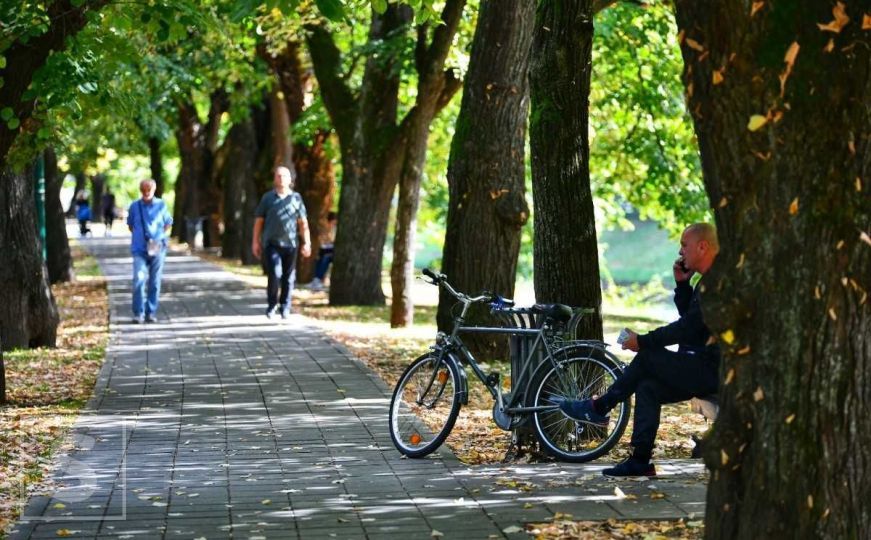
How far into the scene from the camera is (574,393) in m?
9.00

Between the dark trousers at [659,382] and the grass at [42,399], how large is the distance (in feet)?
11.3

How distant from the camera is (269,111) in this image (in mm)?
33531

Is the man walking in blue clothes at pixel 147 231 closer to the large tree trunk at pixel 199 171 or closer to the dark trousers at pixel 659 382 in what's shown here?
the dark trousers at pixel 659 382

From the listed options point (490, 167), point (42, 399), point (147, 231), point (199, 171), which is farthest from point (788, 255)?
point (199, 171)

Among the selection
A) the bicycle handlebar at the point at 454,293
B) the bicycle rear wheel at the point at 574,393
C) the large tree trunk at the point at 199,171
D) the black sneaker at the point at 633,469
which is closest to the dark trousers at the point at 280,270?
the bicycle handlebar at the point at 454,293

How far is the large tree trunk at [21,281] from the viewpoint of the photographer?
16.2 meters

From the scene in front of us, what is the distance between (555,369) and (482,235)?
5808 millimetres

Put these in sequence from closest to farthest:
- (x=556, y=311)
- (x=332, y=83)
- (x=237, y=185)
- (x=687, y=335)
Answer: (x=687, y=335) < (x=556, y=311) < (x=332, y=83) < (x=237, y=185)

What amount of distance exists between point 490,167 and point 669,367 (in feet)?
21.4

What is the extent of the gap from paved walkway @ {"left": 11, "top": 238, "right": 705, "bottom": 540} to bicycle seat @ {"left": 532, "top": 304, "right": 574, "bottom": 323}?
0.92 m

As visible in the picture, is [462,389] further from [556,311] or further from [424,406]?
[556,311]

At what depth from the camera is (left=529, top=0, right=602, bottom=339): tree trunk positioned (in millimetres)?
9672

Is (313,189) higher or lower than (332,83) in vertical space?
lower

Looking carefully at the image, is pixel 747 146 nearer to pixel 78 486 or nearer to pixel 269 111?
pixel 78 486
